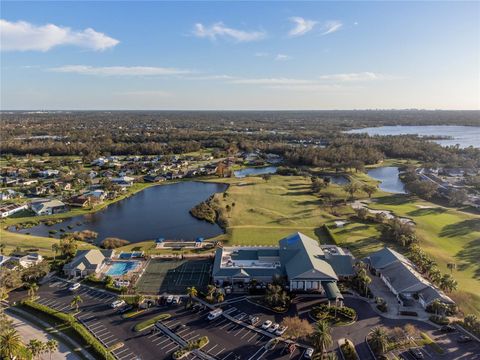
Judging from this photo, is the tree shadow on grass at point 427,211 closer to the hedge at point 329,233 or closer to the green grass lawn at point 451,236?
the green grass lawn at point 451,236

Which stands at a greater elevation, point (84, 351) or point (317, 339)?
point (317, 339)

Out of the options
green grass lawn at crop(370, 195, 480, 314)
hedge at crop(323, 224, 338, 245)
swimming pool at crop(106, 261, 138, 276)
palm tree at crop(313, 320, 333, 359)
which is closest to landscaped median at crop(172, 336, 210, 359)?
palm tree at crop(313, 320, 333, 359)

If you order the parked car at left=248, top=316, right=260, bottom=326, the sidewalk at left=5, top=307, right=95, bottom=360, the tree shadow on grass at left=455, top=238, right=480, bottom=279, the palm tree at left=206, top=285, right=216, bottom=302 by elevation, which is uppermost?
the tree shadow on grass at left=455, top=238, right=480, bottom=279

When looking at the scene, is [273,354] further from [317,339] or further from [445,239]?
[445,239]

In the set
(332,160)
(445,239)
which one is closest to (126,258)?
(445,239)

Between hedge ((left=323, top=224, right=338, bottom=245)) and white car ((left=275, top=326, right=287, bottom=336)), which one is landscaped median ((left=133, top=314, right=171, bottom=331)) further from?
hedge ((left=323, top=224, right=338, bottom=245))

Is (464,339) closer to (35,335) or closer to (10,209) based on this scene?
(35,335)

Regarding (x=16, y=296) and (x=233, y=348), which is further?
(x=16, y=296)
